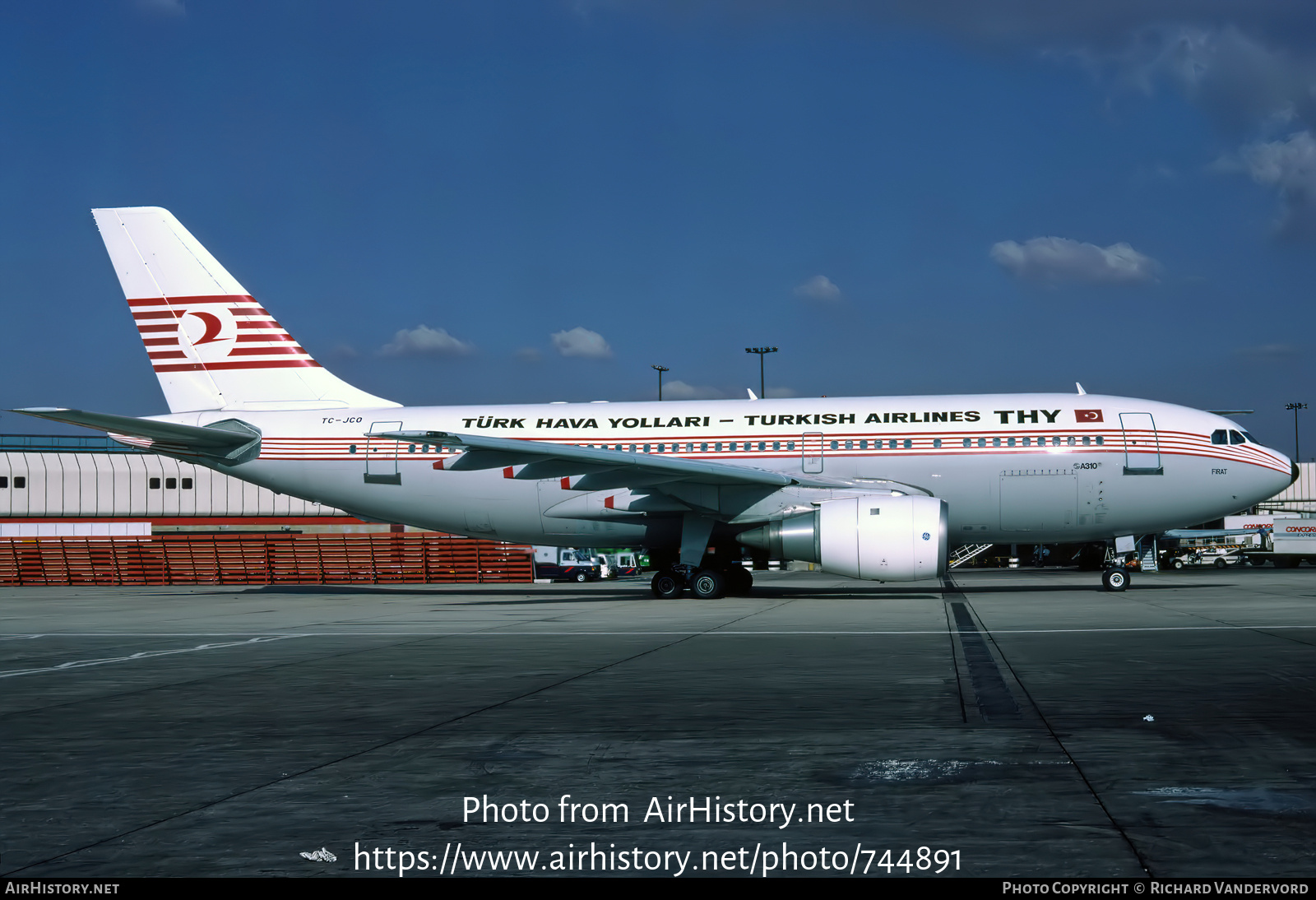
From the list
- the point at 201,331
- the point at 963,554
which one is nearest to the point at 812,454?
the point at 201,331

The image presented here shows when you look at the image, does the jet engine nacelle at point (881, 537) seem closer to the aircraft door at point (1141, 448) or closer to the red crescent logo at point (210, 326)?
the aircraft door at point (1141, 448)

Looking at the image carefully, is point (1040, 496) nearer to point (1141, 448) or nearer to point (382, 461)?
point (1141, 448)

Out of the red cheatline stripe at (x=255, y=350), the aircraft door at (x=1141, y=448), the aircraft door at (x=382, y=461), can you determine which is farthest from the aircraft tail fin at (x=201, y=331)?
the aircraft door at (x=1141, y=448)

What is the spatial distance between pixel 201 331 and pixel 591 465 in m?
10.7

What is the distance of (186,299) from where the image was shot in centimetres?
2544

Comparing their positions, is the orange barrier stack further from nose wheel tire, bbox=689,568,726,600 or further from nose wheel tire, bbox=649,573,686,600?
nose wheel tire, bbox=689,568,726,600

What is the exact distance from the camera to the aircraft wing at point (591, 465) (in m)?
19.9

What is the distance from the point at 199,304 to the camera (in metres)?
25.4

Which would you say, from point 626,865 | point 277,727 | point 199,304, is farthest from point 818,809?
point 199,304

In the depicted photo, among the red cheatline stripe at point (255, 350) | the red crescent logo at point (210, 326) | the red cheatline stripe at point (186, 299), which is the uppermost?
the red cheatline stripe at point (186, 299)

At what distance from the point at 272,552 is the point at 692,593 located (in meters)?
20.6

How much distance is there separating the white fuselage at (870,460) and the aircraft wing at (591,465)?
793mm

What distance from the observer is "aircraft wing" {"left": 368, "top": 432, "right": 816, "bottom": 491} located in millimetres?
19875

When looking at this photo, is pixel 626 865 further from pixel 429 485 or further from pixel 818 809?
pixel 429 485
